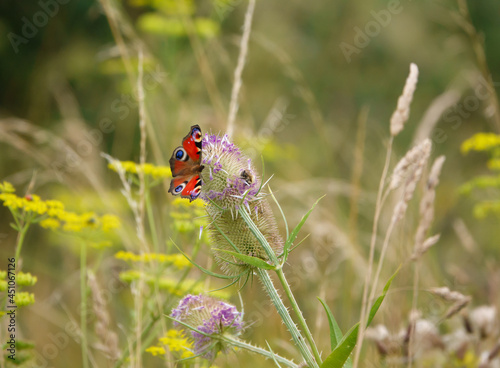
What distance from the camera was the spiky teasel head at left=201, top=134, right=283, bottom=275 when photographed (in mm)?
2047

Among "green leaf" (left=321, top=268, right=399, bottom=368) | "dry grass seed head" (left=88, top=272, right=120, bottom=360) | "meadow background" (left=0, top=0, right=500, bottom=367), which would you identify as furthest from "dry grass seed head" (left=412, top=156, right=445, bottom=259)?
"meadow background" (left=0, top=0, right=500, bottom=367)

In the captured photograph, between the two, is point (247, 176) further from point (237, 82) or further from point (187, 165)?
point (237, 82)

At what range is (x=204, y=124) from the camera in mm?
5793

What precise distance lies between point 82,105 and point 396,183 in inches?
368

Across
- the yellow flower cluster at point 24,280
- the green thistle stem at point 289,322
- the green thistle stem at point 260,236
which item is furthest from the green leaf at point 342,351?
the yellow flower cluster at point 24,280

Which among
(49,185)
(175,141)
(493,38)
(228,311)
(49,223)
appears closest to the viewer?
(228,311)

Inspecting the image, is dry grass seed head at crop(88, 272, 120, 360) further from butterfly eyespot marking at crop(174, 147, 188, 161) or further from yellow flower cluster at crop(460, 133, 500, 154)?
yellow flower cluster at crop(460, 133, 500, 154)

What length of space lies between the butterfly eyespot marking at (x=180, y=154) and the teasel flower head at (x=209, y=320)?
597 millimetres

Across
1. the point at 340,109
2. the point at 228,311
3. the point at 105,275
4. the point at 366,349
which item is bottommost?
the point at 366,349

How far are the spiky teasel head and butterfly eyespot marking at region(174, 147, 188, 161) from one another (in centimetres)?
8

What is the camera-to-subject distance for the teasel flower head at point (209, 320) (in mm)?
2123

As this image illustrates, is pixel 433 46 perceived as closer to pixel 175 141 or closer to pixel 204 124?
pixel 204 124

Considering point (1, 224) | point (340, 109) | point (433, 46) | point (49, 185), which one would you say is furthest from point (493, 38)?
point (1, 224)

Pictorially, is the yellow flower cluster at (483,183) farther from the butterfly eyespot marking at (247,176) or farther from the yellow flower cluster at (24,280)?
the yellow flower cluster at (24,280)
